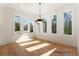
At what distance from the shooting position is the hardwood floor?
96.6 inches

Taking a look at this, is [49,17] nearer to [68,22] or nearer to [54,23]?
[54,23]

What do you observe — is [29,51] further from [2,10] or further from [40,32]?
[2,10]

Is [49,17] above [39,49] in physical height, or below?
above

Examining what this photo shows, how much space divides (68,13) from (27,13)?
883 mm

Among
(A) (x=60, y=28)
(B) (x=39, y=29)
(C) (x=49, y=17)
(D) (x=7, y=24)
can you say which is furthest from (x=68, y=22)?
(D) (x=7, y=24)

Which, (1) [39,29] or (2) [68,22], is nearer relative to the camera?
(2) [68,22]

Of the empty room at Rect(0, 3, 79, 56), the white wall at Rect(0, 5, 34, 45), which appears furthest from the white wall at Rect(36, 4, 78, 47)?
the white wall at Rect(0, 5, 34, 45)

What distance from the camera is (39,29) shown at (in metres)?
2.62

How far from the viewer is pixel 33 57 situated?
2463mm

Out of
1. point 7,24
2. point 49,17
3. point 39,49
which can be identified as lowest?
point 39,49

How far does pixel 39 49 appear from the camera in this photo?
252 centimetres

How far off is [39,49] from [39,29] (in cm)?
44

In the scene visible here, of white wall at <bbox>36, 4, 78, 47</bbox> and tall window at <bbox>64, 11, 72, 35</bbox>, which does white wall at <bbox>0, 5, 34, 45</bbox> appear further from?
tall window at <bbox>64, 11, 72, 35</bbox>

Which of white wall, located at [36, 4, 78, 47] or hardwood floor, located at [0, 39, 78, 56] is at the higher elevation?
white wall, located at [36, 4, 78, 47]
